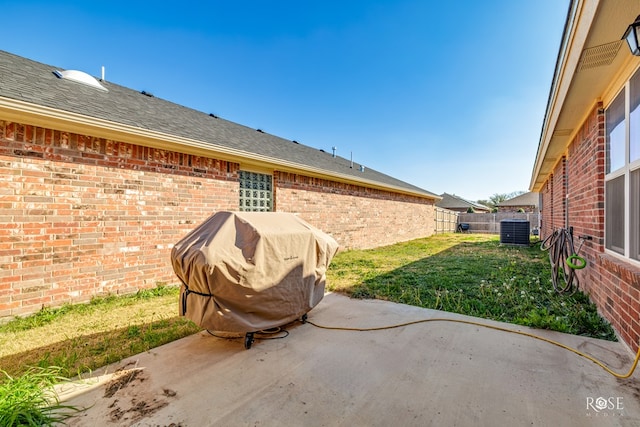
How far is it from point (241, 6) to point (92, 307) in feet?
27.9

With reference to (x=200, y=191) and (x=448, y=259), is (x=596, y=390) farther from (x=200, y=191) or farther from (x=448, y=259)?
(x=448, y=259)

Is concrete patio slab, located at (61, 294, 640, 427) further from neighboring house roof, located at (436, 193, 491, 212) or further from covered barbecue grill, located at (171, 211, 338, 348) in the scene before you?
neighboring house roof, located at (436, 193, 491, 212)

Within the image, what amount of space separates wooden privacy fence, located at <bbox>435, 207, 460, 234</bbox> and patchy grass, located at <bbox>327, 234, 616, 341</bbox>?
1176 centimetres

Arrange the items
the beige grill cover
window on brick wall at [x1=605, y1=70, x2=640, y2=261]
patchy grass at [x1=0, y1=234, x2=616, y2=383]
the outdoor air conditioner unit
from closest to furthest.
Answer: window on brick wall at [x1=605, y1=70, x2=640, y2=261] < the beige grill cover < patchy grass at [x1=0, y1=234, x2=616, y2=383] < the outdoor air conditioner unit

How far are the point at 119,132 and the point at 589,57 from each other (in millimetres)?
5887

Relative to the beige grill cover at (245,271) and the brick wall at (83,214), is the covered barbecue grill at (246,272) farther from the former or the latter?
the brick wall at (83,214)

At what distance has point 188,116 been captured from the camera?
752cm

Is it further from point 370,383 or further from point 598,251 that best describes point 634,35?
point 370,383

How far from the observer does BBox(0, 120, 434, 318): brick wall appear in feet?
12.0

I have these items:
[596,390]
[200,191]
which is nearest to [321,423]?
[596,390]

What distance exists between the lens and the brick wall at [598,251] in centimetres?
247

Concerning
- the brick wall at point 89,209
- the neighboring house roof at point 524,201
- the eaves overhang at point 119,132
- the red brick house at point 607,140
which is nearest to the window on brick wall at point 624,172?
the red brick house at point 607,140

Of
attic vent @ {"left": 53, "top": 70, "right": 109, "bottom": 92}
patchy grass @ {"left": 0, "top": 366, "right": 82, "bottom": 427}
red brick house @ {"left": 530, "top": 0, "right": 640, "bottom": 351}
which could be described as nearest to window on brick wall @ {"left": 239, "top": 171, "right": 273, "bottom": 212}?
attic vent @ {"left": 53, "top": 70, "right": 109, "bottom": 92}

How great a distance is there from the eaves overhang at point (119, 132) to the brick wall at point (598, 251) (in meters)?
Answer: 5.76
